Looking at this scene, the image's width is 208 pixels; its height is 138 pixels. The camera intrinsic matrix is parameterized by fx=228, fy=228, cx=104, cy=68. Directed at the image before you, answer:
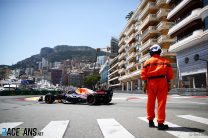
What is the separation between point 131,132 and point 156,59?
1705 mm

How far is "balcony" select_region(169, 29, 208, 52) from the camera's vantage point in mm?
24548

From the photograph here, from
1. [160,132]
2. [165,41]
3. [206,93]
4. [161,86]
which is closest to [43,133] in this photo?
[160,132]

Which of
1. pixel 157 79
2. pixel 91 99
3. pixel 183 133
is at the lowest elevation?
pixel 183 133

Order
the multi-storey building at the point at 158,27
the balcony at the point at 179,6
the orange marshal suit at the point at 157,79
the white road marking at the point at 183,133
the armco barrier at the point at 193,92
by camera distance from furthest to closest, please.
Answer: the multi-storey building at the point at 158,27, the balcony at the point at 179,6, the armco barrier at the point at 193,92, the orange marshal suit at the point at 157,79, the white road marking at the point at 183,133

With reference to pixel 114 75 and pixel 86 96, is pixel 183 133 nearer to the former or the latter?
pixel 86 96

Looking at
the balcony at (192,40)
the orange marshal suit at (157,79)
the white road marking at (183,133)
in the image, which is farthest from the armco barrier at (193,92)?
the white road marking at (183,133)

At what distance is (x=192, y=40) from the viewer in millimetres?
26375

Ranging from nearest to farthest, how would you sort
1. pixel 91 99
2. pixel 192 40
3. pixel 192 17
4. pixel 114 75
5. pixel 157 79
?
pixel 157 79 → pixel 91 99 → pixel 192 40 → pixel 192 17 → pixel 114 75

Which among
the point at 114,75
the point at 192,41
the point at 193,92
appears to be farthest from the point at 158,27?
the point at 114,75

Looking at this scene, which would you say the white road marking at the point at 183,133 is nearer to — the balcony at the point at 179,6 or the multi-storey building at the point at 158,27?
the balcony at the point at 179,6

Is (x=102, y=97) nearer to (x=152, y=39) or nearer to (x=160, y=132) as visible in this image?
(x=160, y=132)

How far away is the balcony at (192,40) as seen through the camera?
80.5 feet

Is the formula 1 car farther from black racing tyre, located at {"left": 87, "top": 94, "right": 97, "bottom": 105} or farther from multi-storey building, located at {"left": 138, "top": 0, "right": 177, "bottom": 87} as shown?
multi-storey building, located at {"left": 138, "top": 0, "right": 177, "bottom": 87}

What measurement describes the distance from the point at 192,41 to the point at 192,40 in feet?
0.73
